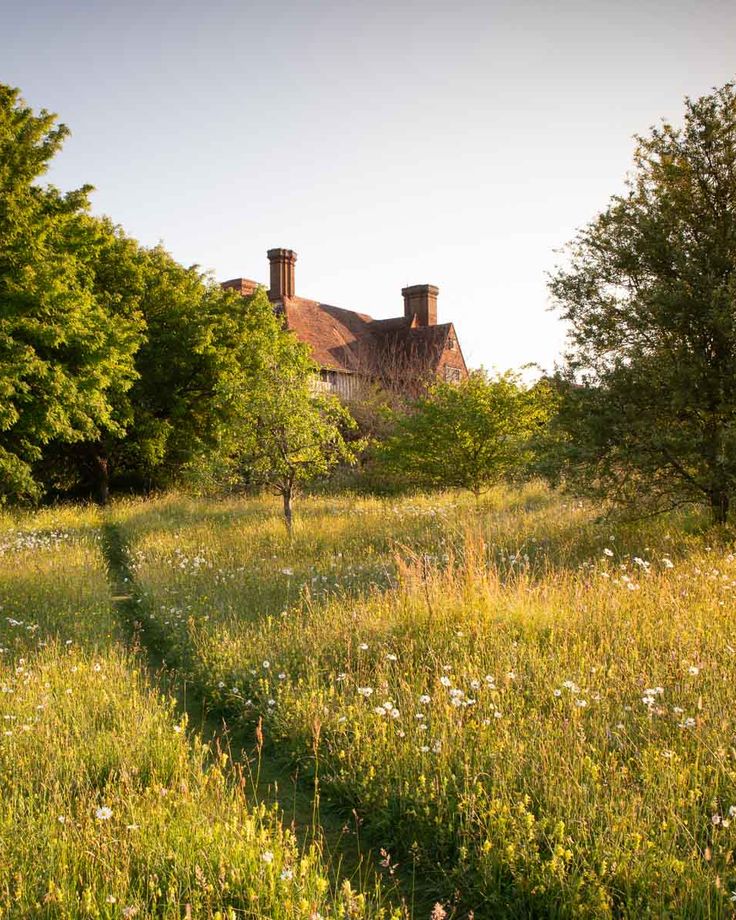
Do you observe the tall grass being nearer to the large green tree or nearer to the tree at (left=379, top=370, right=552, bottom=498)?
the tree at (left=379, top=370, right=552, bottom=498)

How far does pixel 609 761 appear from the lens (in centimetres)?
405

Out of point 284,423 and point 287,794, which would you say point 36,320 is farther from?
point 287,794

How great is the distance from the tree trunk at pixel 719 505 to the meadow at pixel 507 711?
3.46 ft

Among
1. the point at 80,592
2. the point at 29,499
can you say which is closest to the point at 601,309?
the point at 80,592

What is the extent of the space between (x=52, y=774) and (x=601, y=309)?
10413 mm

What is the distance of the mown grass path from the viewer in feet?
12.0

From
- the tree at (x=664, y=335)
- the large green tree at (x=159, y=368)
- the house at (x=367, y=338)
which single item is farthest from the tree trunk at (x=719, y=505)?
the house at (x=367, y=338)

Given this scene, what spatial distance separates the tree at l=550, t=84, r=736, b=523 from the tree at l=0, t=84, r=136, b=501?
44.9ft

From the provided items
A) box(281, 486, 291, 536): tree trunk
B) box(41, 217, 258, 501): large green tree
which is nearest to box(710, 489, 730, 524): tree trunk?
box(281, 486, 291, 536): tree trunk

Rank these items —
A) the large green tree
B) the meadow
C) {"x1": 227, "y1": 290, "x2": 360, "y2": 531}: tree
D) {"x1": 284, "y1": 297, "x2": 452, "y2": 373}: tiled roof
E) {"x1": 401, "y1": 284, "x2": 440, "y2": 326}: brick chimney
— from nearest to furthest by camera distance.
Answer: the meadow
{"x1": 227, "y1": 290, "x2": 360, "y2": 531}: tree
the large green tree
{"x1": 284, "y1": 297, "x2": 452, "y2": 373}: tiled roof
{"x1": 401, "y1": 284, "x2": 440, "y2": 326}: brick chimney

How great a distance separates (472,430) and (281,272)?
2219 cm

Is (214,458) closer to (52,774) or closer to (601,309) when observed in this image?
(601,309)

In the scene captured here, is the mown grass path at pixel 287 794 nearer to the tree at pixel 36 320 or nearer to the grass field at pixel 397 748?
the grass field at pixel 397 748

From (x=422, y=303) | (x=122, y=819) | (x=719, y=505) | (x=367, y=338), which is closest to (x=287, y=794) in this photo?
(x=122, y=819)
